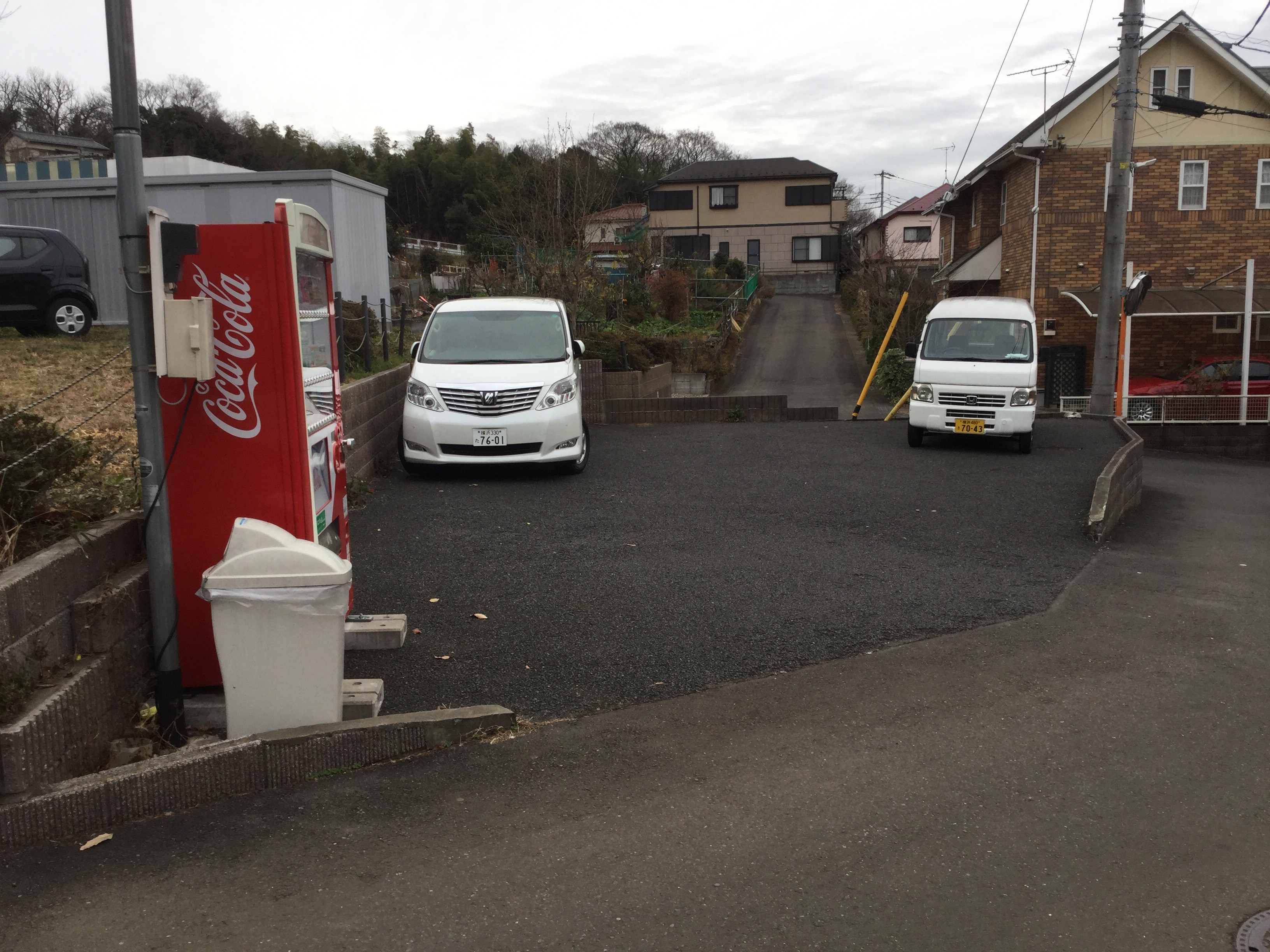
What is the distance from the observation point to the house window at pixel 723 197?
58.8 meters

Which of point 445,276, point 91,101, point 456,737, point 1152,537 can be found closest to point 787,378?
point 445,276

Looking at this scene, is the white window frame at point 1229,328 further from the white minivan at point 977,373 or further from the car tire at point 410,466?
the car tire at point 410,466

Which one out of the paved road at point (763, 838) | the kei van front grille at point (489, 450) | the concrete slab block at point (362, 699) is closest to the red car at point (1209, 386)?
the kei van front grille at point (489, 450)

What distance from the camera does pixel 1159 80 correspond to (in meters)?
25.6

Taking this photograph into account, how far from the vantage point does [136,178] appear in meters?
4.59

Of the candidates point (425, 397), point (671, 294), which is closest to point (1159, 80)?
point (671, 294)

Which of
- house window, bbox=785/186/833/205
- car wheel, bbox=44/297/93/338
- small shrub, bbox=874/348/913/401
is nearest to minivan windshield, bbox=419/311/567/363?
car wheel, bbox=44/297/93/338

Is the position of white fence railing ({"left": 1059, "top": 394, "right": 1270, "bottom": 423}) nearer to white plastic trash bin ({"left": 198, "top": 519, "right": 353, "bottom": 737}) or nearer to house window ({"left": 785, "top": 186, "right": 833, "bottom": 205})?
white plastic trash bin ({"left": 198, "top": 519, "right": 353, "bottom": 737})

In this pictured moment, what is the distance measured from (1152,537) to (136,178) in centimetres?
905

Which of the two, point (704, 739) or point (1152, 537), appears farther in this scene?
point (1152, 537)

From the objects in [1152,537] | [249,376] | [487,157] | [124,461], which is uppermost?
[487,157]

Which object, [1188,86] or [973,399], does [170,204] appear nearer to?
[973,399]

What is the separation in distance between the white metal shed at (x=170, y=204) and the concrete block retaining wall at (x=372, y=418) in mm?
5537

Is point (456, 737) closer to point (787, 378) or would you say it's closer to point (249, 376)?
point (249, 376)
